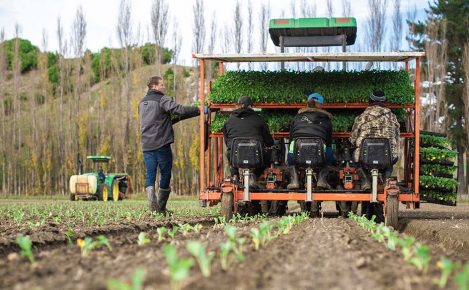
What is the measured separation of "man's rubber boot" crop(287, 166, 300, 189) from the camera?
10.7m

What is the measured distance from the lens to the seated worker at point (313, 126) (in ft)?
34.7

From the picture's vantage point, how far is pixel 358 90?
38.1ft

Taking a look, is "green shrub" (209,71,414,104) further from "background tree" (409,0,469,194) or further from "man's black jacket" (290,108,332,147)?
"background tree" (409,0,469,194)

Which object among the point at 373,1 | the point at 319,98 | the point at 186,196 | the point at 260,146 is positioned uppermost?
the point at 373,1

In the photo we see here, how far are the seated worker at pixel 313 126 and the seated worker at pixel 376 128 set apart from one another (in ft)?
1.34

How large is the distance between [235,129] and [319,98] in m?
1.27

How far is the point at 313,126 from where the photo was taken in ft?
34.7

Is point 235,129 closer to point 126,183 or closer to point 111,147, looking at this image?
point 126,183

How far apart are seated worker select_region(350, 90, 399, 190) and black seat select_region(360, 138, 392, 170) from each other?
0.14 m

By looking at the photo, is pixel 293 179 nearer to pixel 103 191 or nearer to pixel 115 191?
pixel 103 191

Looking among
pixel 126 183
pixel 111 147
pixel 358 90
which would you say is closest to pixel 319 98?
pixel 358 90

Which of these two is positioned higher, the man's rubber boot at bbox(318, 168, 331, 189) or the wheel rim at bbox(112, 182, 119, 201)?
the man's rubber boot at bbox(318, 168, 331, 189)

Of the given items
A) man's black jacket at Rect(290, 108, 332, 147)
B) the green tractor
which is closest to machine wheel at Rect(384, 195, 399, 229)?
man's black jacket at Rect(290, 108, 332, 147)

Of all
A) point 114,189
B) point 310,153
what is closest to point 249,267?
point 310,153
